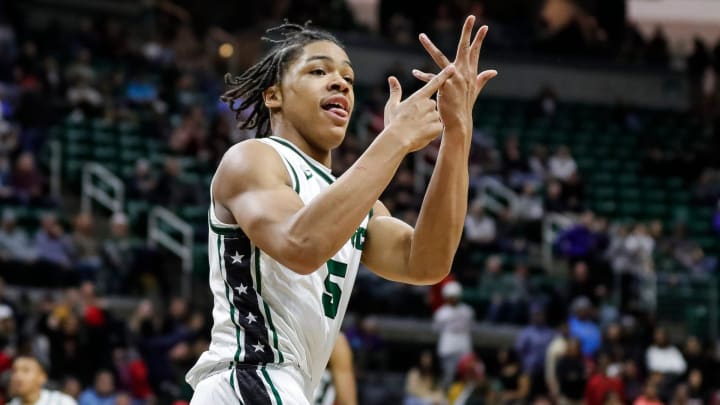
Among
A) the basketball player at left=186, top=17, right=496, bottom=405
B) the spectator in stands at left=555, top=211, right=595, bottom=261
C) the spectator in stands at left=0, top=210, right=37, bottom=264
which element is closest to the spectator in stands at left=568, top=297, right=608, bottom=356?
the spectator in stands at left=555, top=211, right=595, bottom=261

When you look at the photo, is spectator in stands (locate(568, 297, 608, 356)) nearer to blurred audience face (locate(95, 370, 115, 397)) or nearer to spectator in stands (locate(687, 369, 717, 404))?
spectator in stands (locate(687, 369, 717, 404))

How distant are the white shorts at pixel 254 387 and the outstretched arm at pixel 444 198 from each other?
1.95 ft

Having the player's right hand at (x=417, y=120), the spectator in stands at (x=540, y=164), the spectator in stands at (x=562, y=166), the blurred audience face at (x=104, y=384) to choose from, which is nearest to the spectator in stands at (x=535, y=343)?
the blurred audience face at (x=104, y=384)

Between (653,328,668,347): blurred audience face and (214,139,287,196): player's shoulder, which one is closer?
(214,139,287,196): player's shoulder

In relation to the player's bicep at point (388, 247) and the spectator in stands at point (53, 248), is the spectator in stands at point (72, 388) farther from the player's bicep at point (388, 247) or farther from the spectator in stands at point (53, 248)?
the player's bicep at point (388, 247)

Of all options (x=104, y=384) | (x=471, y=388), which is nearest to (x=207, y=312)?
(x=104, y=384)

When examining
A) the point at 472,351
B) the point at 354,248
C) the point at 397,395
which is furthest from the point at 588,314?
the point at 354,248

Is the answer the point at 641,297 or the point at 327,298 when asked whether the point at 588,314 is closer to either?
the point at 641,297

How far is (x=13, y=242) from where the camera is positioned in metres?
16.8

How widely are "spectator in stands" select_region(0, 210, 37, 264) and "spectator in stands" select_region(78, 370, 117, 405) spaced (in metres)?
3.17

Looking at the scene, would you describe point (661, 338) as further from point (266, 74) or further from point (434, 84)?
point (434, 84)

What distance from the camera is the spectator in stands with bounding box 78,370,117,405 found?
45.2 ft

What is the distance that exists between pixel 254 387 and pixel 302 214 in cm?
78

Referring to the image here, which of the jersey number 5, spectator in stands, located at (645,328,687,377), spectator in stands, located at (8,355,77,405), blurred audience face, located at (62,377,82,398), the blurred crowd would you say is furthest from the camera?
spectator in stands, located at (645,328,687,377)
